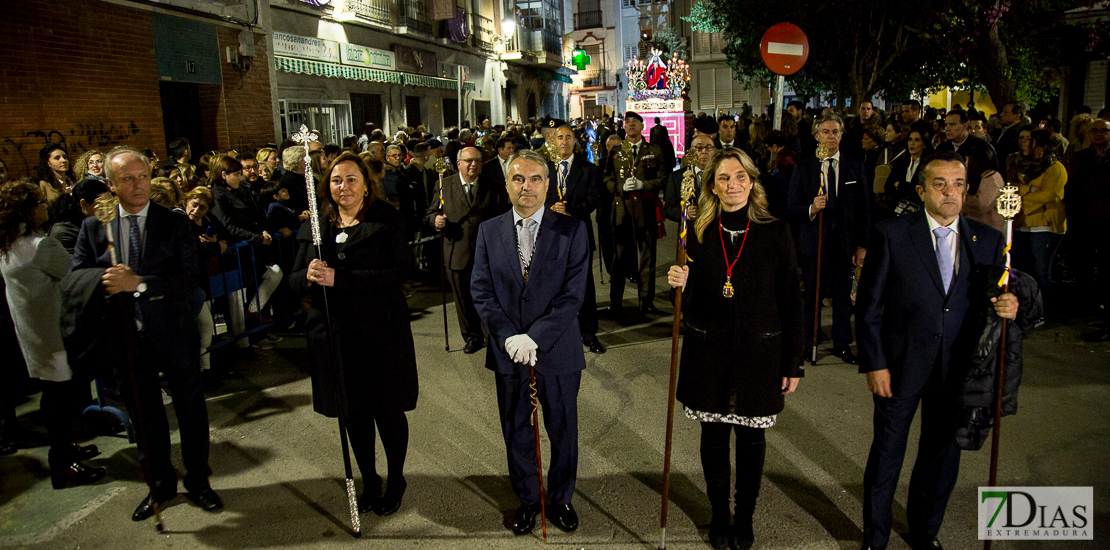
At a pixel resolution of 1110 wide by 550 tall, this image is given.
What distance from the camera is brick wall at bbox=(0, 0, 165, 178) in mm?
9469

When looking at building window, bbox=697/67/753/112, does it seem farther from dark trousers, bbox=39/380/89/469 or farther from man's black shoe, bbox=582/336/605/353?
dark trousers, bbox=39/380/89/469

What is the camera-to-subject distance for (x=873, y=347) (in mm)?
3543

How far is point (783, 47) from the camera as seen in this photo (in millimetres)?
9125

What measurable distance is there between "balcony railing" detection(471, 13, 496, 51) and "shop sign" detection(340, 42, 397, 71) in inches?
277

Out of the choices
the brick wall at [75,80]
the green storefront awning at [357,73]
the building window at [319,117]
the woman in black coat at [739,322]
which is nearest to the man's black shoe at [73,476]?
the woman in black coat at [739,322]

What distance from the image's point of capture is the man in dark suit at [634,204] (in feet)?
26.4

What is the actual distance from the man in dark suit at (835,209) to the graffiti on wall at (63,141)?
9.27 m

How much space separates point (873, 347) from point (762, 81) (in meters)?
27.5

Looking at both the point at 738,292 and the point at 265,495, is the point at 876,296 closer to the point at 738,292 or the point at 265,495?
the point at 738,292

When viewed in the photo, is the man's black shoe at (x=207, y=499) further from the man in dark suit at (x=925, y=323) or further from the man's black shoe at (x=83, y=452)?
the man in dark suit at (x=925, y=323)

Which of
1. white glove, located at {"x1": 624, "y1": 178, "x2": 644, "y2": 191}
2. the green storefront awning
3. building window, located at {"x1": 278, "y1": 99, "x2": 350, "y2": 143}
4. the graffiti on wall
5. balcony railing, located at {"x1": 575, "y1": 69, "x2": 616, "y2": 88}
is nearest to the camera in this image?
white glove, located at {"x1": 624, "y1": 178, "x2": 644, "y2": 191}

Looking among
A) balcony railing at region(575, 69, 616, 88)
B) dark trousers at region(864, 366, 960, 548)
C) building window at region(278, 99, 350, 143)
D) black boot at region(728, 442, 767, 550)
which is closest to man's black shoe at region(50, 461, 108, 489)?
black boot at region(728, 442, 767, 550)

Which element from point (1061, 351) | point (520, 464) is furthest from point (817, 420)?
point (1061, 351)
